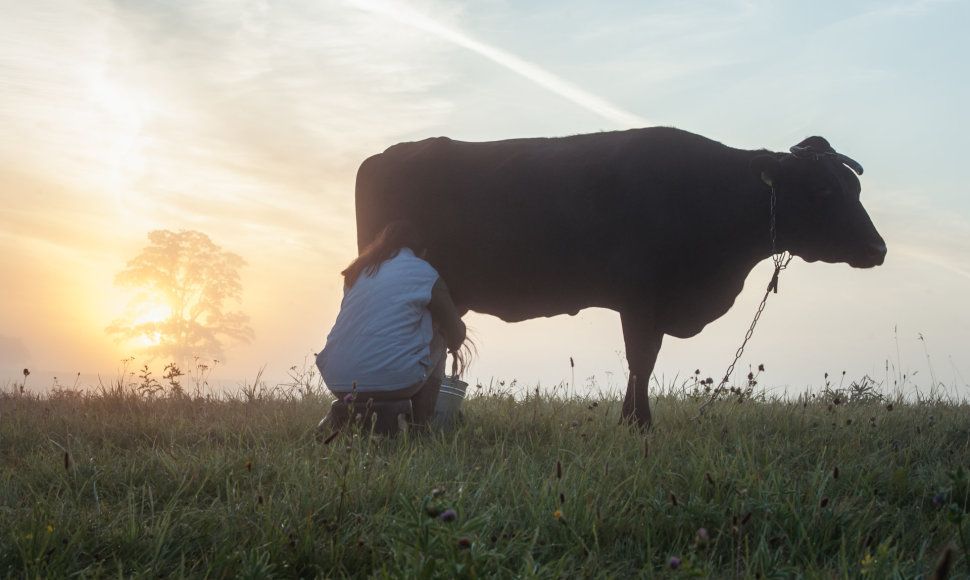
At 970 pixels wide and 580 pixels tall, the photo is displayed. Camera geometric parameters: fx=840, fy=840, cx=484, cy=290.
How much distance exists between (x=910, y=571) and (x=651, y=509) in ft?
3.62

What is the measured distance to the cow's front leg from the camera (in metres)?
6.59

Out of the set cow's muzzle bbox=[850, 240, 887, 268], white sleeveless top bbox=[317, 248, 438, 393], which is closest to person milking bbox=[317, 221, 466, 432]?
white sleeveless top bbox=[317, 248, 438, 393]

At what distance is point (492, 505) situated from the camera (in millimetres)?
3723

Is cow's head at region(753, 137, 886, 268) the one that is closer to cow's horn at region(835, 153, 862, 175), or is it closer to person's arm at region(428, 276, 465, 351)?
cow's horn at region(835, 153, 862, 175)

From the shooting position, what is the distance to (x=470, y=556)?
273 cm

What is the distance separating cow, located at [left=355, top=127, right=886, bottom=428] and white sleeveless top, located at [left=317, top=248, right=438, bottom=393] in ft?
4.26

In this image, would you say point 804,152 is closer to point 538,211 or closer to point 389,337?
point 538,211

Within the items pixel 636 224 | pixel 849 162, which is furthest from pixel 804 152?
pixel 636 224

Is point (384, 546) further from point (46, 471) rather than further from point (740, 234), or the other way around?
point (740, 234)

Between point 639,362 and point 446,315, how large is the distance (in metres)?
1.63

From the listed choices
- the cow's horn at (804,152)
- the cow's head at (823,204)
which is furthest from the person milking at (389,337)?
the cow's horn at (804,152)

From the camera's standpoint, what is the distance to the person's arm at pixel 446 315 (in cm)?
612

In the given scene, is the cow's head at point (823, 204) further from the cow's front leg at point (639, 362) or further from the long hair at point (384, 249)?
the long hair at point (384, 249)

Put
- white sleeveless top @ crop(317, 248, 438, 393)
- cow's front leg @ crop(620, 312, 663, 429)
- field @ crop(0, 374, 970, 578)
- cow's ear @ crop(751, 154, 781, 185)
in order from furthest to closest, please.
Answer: cow's ear @ crop(751, 154, 781, 185)
cow's front leg @ crop(620, 312, 663, 429)
white sleeveless top @ crop(317, 248, 438, 393)
field @ crop(0, 374, 970, 578)
